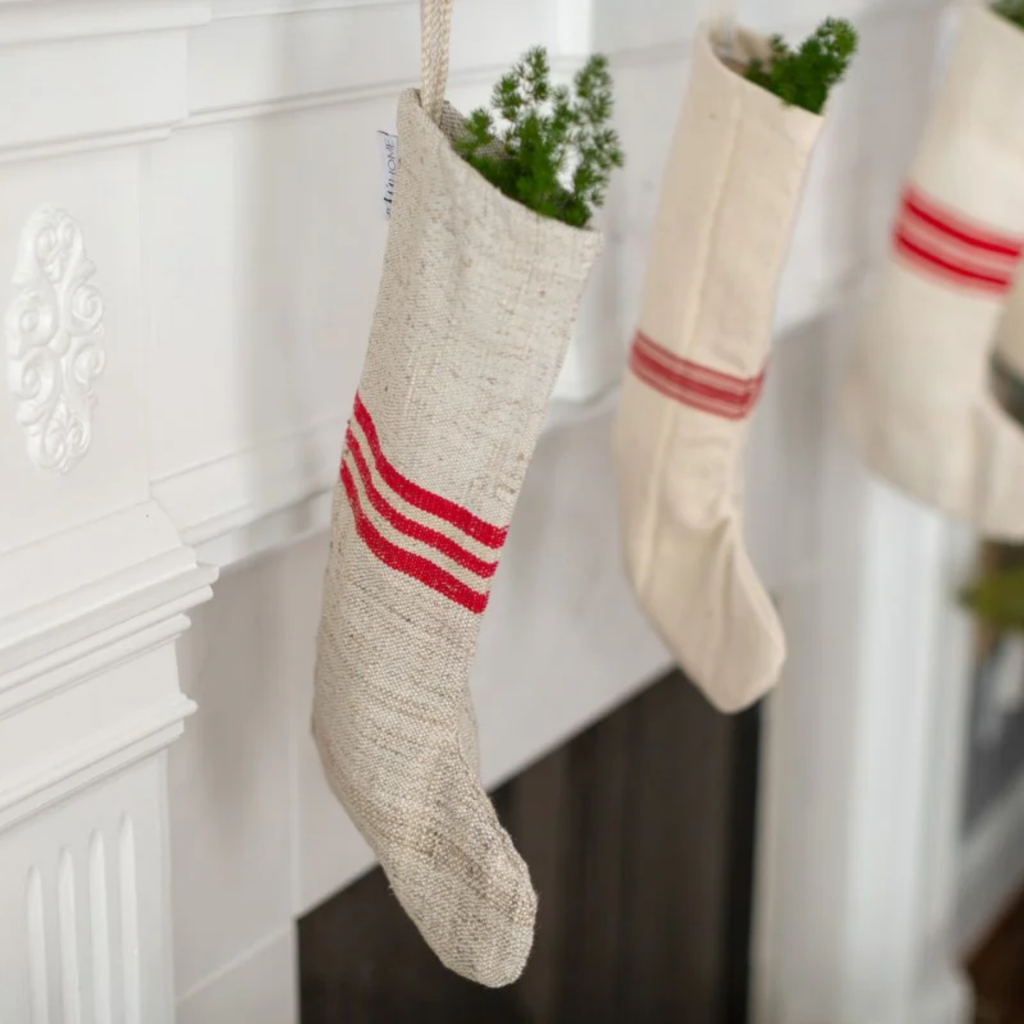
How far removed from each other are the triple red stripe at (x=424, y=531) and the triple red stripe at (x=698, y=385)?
314mm

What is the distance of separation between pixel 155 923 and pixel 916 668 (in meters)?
1.13

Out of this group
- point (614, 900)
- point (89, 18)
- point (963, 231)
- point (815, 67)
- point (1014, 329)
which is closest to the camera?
point (89, 18)

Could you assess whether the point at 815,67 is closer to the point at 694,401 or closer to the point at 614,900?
the point at 694,401

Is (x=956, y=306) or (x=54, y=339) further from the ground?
(x=54, y=339)

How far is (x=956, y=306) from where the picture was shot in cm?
118

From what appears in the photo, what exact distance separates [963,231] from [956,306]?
61 mm

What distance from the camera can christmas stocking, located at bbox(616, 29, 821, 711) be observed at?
94cm

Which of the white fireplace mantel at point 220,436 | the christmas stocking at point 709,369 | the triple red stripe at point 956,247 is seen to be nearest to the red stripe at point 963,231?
the triple red stripe at point 956,247

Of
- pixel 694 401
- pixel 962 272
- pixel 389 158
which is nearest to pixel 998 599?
pixel 962 272

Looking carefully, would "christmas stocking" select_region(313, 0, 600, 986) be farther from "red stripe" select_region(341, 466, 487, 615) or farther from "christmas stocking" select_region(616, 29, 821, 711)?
"christmas stocking" select_region(616, 29, 821, 711)

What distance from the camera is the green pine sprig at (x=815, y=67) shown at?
2.95 ft

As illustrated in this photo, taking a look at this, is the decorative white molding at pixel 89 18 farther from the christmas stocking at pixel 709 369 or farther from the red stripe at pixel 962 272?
the red stripe at pixel 962 272

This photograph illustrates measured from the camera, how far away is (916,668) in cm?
172

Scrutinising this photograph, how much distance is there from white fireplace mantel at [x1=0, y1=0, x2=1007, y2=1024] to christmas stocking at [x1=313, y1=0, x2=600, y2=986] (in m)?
0.08
